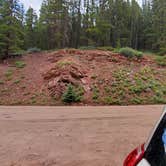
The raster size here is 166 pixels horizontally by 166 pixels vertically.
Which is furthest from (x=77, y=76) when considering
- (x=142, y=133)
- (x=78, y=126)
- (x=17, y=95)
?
(x=142, y=133)

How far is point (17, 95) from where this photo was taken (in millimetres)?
14312

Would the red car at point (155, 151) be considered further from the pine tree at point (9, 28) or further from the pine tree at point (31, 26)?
the pine tree at point (31, 26)

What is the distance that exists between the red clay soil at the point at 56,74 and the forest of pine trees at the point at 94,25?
11.0 meters

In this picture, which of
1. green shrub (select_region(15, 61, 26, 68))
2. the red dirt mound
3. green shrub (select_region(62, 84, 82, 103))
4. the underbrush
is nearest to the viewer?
green shrub (select_region(62, 84, 82, 103))

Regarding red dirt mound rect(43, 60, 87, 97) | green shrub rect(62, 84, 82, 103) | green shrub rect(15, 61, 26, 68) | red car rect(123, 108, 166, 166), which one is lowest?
green shrub rect(62, 84, 82, 103)

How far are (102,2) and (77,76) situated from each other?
23263 mm

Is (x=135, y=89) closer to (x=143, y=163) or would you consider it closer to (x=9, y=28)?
(x=9, y=28)

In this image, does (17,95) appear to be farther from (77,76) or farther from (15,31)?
(15,31)

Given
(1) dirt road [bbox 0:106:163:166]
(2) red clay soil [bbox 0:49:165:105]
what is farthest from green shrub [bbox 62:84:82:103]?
(1) dirt road [bbox 0:106:163:166]

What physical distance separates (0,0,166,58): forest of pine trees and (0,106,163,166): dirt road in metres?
23.4

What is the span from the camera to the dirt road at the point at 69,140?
441 cm

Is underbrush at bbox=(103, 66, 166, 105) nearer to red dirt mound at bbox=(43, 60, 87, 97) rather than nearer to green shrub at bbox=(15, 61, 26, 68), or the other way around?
red dirt mound at bbox=(43, 60, 87, 97)

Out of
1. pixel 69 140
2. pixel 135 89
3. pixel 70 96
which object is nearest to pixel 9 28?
pixel 70 96

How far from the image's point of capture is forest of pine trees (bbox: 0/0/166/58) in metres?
31.3
